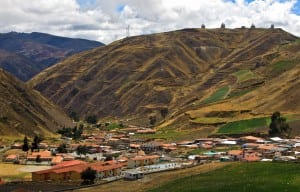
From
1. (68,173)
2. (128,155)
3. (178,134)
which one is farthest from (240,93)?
(68,173)

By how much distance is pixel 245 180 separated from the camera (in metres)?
60.4

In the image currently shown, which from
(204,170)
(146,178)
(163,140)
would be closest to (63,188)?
(146,178)

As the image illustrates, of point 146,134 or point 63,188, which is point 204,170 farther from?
point 146,134

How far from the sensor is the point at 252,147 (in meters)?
109

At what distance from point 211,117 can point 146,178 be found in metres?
85.5

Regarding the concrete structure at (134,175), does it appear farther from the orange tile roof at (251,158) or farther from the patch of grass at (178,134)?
the patch of grass at (178,134)

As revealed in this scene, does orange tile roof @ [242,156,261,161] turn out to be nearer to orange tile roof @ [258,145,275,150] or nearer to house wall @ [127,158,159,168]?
orange tile roof @ [258,145,275,150]

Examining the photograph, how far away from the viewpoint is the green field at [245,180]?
55562 millimetres

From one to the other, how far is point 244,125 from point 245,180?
81257 mm

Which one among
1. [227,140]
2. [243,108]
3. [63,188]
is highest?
[243,108]

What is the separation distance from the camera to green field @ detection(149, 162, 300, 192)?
55.6 m

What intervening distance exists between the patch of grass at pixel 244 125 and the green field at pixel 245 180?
2489 inches

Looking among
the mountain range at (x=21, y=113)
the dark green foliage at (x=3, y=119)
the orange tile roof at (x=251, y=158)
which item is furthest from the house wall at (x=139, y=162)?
the dark green foliage at (x=3, y=119)

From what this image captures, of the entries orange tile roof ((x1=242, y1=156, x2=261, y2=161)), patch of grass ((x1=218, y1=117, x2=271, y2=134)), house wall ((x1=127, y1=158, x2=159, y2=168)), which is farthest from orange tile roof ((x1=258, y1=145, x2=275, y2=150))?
patch of grass ((x1=218, y1=117, x2=271, y2=134))
